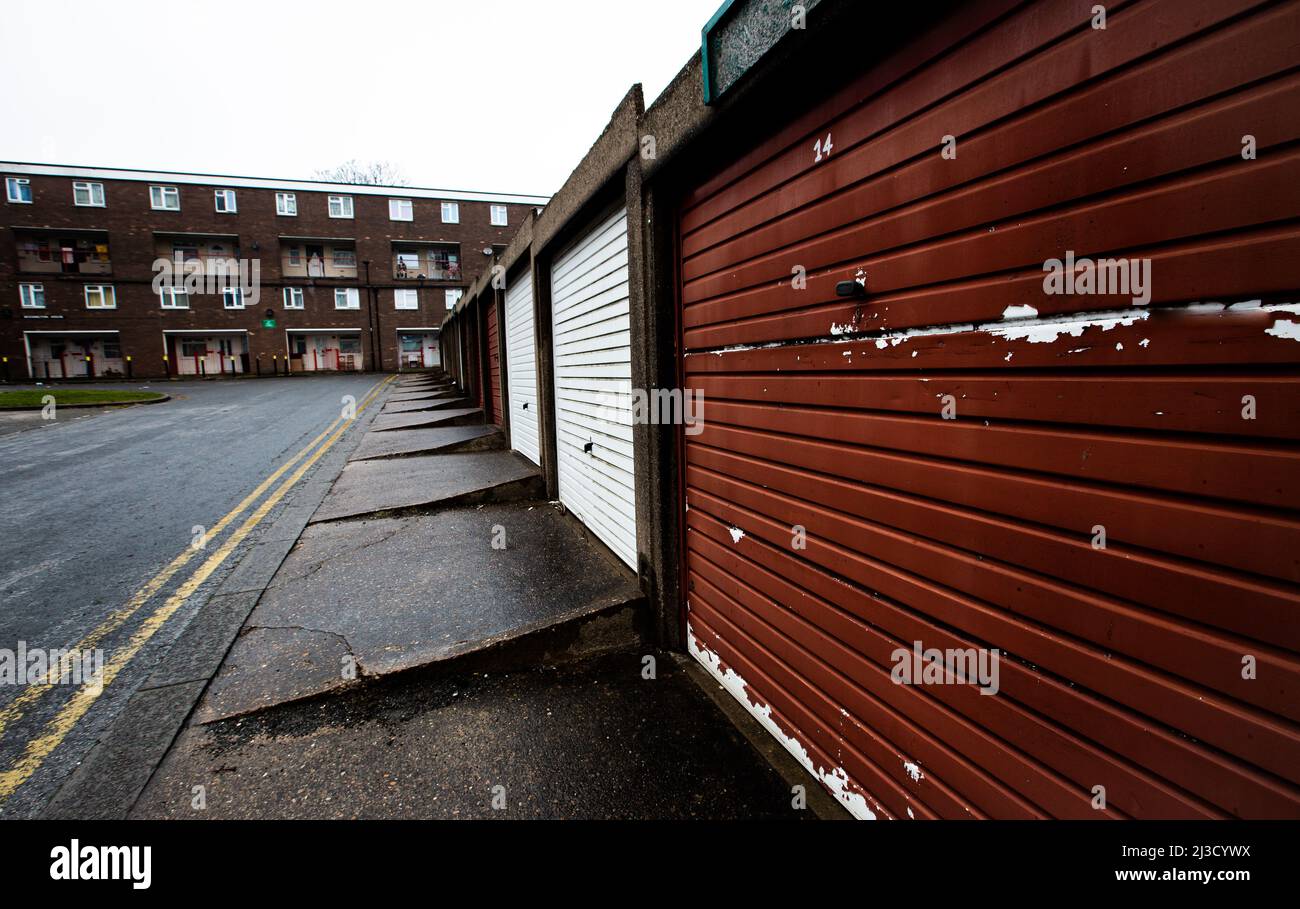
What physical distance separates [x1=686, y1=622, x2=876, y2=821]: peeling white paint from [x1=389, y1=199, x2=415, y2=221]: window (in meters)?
47.3

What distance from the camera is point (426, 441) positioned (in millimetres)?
10273

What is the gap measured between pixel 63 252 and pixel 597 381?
51314 millimetres

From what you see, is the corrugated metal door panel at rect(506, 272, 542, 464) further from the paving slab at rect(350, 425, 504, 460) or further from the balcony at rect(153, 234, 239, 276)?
the balcony at rect(153, 234, 239, 276)

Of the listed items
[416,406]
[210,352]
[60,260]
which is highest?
[60,260]

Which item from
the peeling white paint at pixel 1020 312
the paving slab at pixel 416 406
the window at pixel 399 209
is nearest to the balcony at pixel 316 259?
the window at pixel 399 209

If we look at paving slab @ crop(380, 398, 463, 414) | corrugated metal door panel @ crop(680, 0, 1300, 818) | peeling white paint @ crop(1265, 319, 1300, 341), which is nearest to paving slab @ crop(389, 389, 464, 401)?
paving slab @ crop(380, 398, 463, 414)

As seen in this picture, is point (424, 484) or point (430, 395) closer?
point (424, 484)

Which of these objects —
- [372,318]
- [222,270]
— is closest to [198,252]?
[222,270]

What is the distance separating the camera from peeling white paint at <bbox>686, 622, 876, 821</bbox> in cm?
236

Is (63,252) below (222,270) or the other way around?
the other way around

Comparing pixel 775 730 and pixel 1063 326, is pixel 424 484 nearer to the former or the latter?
pixel 775 730

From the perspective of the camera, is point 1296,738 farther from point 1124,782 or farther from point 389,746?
point 389,746

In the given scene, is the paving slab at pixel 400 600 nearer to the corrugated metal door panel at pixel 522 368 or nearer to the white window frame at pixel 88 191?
the corrugated metal door panel at pixel 522 368
